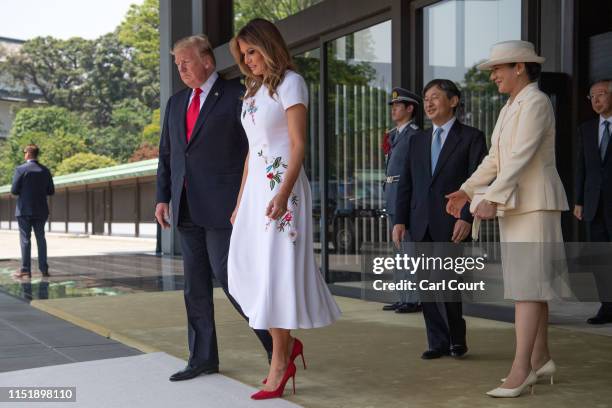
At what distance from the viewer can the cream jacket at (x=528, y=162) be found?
3623 mm

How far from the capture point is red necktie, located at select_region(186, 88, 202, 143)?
422 centimetres

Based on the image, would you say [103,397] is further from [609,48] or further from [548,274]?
[609,48]

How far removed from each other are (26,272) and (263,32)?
7635 millimetres

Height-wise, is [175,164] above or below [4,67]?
below

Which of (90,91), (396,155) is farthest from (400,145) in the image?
(90,91)

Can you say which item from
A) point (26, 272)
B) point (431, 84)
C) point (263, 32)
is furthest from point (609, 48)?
point (26, 272)

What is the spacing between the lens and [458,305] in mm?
4750

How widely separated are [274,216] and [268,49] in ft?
2.36

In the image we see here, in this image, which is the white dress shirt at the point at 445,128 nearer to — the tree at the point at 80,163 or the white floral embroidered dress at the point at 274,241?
the white floral embroidered dress at the point at 274,241

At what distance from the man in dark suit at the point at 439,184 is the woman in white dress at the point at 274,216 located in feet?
3.51

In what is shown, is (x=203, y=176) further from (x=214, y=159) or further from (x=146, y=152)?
(x=146, y=152)

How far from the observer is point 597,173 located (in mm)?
6008

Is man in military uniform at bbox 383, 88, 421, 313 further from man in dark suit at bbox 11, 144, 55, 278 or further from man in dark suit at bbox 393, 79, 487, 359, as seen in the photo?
man in dark suit at bbox 11, 144, 55, 278

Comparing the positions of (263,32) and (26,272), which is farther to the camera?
(26,272)
